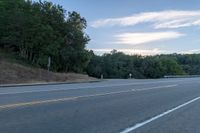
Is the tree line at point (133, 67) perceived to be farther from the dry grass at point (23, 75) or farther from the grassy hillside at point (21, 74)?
the dry grass at point (23, 75)

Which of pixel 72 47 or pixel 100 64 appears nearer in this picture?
pixel 72 47

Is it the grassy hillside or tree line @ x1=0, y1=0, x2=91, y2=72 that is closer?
the grassy hillside

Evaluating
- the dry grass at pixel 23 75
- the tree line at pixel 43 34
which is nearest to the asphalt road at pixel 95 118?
the dry grass at pixel 23 75

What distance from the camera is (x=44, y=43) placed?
52.7 m

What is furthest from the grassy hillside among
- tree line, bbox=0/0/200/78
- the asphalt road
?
the asphalt road

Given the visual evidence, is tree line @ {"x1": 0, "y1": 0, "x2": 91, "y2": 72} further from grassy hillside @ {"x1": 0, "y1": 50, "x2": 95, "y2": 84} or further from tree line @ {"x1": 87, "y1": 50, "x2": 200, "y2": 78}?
tree line @ {"x1": 87, "y1": 50, "x2": 200, "y2": 78}

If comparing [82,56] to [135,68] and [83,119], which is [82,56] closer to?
[83,119]

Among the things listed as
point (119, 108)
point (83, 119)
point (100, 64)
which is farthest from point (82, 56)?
point (100, 64)

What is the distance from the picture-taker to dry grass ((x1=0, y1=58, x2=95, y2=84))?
39219 millimetres

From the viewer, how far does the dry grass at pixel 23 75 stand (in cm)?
3922

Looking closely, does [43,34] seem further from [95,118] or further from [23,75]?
[95,118]

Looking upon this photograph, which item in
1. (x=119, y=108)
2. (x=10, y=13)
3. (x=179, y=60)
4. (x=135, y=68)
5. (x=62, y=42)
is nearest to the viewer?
(x=119, y=108)

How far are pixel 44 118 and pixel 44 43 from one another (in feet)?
132

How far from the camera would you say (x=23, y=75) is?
41469 millimetres
